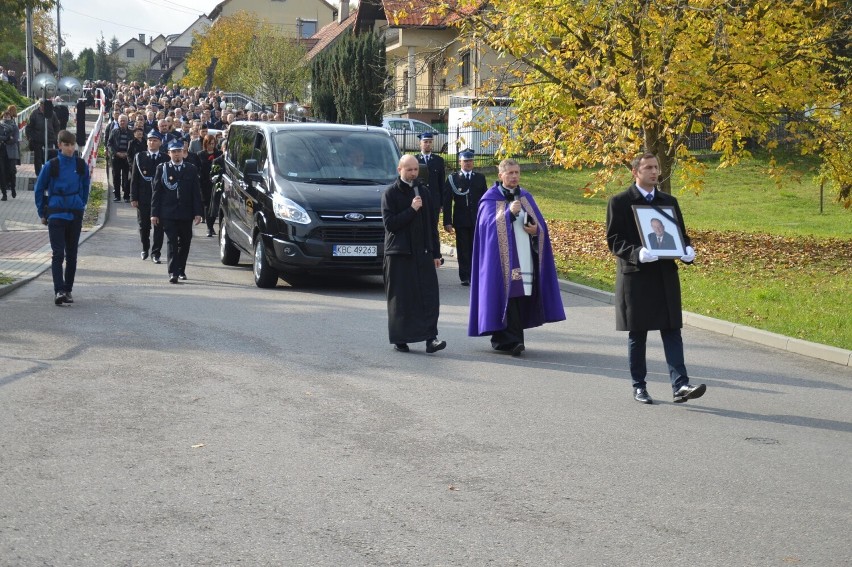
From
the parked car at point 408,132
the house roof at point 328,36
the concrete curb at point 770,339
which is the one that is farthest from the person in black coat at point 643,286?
the house roof at point 328,36

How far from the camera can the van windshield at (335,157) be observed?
1598 cm

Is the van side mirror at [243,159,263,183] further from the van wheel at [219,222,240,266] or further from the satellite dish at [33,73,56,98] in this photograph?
the satellite dish at [33,73,56,98]

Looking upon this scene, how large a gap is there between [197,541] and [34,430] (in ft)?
8.33

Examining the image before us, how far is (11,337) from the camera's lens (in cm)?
1105

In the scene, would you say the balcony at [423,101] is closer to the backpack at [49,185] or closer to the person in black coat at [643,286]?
the backpack at [49,185]

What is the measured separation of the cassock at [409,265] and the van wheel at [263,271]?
184 inches

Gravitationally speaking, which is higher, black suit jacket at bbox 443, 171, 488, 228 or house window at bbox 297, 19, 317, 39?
house window at bbox 297, 19, 317, 39

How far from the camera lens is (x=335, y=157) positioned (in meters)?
16.3

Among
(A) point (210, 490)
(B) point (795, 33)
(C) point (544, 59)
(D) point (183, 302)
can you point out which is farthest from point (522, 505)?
(C) point (544, 59)

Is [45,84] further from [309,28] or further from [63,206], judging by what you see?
[309,28]

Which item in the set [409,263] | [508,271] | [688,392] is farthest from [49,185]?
[688,392]

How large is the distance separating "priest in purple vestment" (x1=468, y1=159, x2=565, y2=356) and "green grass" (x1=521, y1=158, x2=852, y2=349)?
9.61 feet

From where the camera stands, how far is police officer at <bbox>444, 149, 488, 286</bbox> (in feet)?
53.2

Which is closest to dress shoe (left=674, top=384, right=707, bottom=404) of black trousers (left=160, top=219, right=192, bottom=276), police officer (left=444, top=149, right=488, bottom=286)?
police officer (left=444, top=149, right=488, bottom=286)
